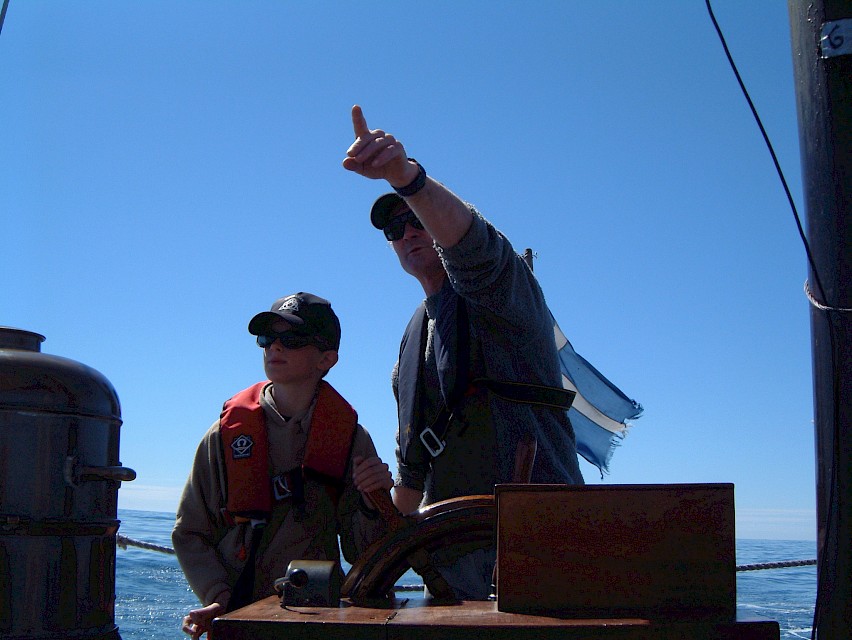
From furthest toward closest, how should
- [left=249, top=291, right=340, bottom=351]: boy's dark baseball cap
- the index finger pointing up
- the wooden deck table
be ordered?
[left=249, top=291, right=340, bottom=351]: boy's dark baseball cap
the index finger pointing up
the wooden deck table

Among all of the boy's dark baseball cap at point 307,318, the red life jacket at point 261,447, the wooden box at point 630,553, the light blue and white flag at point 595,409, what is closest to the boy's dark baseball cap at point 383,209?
the boy's dark baseball cap at point 307,318

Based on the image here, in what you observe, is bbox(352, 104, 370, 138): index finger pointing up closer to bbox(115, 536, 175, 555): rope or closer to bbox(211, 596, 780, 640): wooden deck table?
bbox(211, 596, 780, 640): wooden deck table

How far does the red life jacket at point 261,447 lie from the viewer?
2742 millimetres

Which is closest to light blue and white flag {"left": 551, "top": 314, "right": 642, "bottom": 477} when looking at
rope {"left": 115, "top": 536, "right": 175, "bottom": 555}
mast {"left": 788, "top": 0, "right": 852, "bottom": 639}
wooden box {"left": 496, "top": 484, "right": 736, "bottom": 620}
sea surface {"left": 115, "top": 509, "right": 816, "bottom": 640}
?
sea surface {"left": 115, "top": 509, "right": 816, "bottom": 640}

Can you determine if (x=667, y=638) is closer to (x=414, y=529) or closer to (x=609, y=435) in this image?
(x=414, y=529)

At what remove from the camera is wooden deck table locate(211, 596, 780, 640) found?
125cm

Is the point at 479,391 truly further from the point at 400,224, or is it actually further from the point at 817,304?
the point at 817,304

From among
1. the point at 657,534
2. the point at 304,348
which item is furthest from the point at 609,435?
the point at 657,534

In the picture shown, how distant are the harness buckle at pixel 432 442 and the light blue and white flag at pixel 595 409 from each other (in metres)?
4.51

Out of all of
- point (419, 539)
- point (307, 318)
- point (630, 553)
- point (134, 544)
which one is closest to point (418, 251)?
point (307, 318)

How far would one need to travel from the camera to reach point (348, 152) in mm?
1843

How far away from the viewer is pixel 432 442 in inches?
99.2

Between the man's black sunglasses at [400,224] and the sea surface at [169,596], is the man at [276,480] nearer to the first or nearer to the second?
the man's black sunglasses at [400,224]

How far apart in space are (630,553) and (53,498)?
1.75 metres
